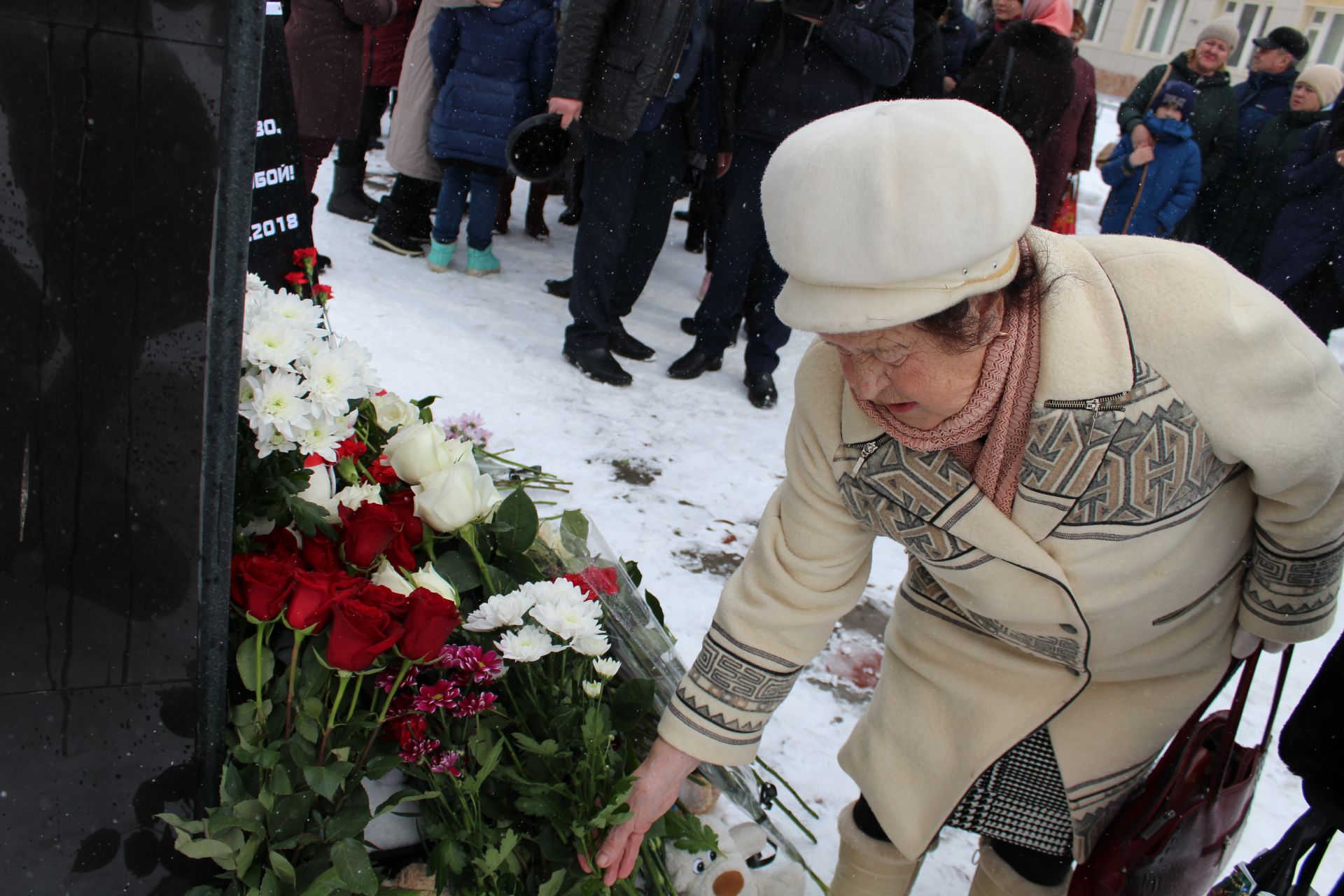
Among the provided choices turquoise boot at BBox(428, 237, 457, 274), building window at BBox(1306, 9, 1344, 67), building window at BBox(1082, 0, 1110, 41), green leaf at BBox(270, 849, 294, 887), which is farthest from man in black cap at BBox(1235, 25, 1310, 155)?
building window at BBox(1082, 0, 1110, 41)

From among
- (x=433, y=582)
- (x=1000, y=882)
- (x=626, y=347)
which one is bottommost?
(x=626, y=347)

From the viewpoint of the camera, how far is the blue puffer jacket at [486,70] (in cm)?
467

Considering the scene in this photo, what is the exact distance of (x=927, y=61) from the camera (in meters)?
4.43

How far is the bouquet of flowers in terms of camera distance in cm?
124

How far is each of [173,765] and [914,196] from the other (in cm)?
107

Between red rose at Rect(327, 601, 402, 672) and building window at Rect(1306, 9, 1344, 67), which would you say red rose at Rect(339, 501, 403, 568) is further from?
building window at Rect(1306, 9, 1344, 67)

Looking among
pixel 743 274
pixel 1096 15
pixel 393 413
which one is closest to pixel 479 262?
pixel 743 274

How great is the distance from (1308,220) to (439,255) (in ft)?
13.9

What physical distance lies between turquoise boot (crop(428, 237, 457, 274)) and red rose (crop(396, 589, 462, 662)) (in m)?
4.06

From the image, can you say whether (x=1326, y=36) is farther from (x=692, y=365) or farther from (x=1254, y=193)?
(x=692, y=365)

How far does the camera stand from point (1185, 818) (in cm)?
138

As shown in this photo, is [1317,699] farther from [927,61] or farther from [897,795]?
[927,61]

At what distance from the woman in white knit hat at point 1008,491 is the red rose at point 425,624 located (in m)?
0.37

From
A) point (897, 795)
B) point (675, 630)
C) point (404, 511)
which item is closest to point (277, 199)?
point (404, 511)
